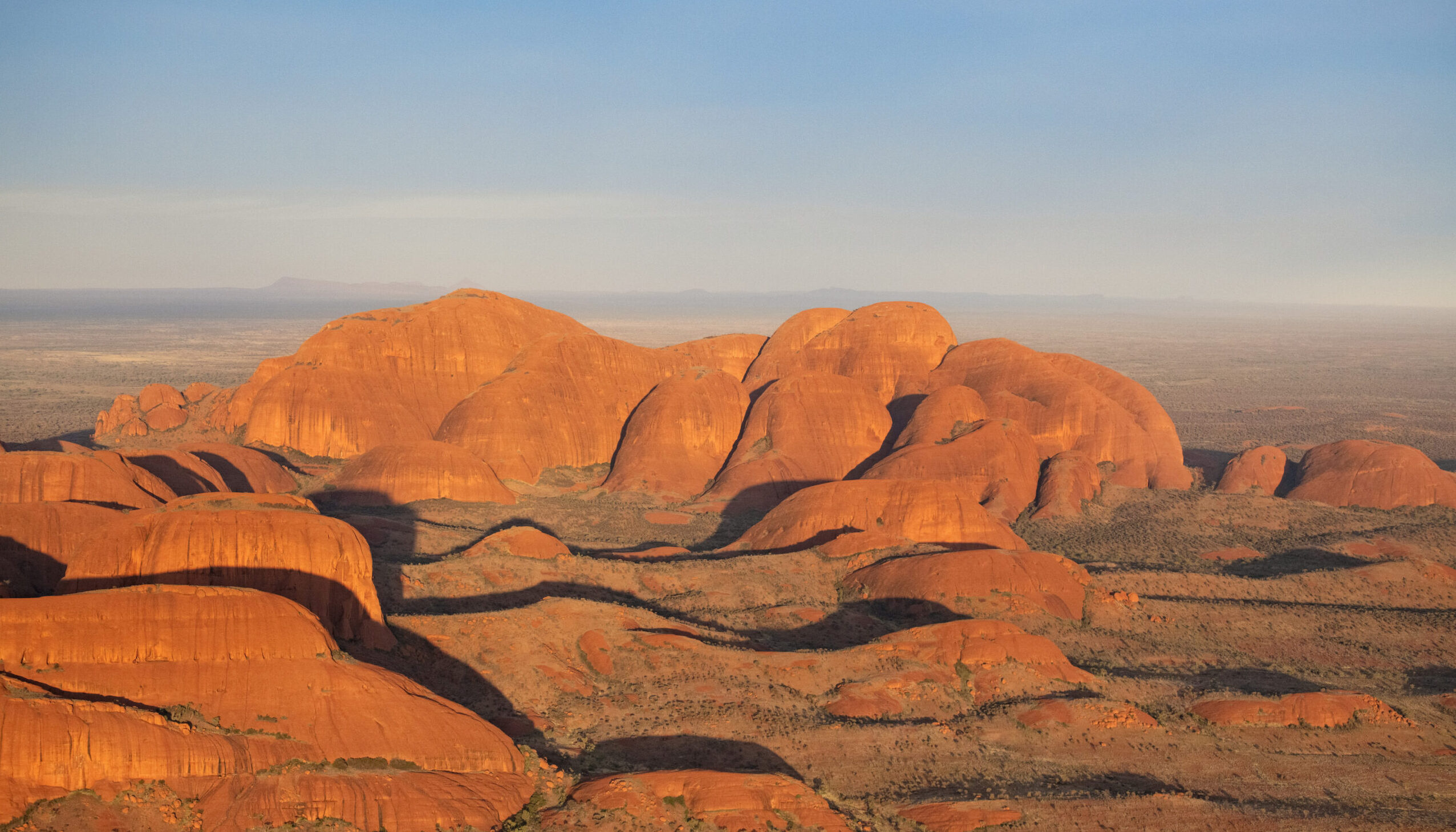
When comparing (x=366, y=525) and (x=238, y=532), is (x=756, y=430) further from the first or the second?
(x=238, y=532)

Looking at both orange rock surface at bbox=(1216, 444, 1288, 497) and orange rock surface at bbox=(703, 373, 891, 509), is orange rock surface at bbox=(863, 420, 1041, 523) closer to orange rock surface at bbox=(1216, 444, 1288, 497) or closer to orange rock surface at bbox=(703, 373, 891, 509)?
orange rock surface at bbox=(703, 373, 891, 509)

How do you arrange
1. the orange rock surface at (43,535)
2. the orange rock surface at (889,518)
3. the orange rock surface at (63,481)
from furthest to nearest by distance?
the orange rock surface at (889,518)
the orange rock surface at (63,481)
the orange rock surface at (43,535)

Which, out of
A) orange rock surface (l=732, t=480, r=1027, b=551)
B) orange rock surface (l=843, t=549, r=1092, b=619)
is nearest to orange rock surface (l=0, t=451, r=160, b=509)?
orange rock surface (l=732, t=480, r=1027, b=551)

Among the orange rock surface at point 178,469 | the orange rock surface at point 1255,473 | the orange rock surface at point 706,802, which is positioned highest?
Result: the orange rock surface at point 178,469

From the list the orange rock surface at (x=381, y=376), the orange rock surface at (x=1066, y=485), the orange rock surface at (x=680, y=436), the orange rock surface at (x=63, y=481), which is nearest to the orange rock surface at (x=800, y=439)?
the orange rock surface at (x=680, y=436)

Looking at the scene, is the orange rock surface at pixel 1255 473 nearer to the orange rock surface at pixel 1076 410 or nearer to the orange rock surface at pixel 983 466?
the orange rock surface at pixel 1076 410

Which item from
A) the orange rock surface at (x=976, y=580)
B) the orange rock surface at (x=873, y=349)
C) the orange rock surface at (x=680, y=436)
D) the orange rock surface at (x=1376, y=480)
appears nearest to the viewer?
the orange rock surface at (x=976, y=580)

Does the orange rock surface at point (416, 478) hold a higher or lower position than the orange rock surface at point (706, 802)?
higher
